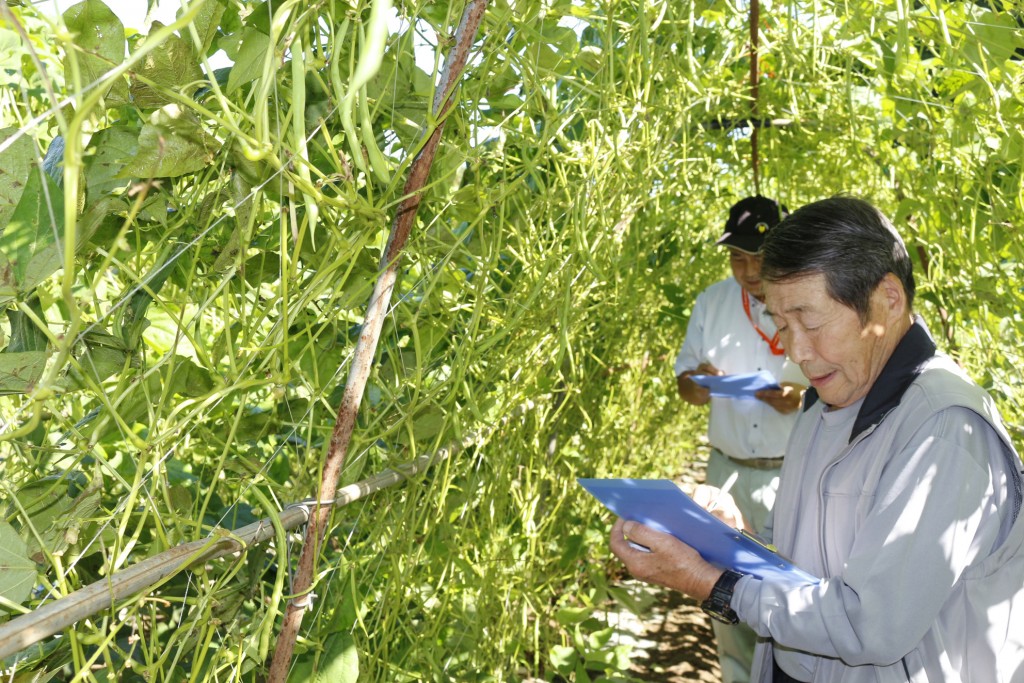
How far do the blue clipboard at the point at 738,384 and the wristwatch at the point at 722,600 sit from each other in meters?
1.13

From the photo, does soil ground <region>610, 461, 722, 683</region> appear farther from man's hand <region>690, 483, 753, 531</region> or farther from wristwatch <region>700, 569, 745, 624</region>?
wristwatch <region>700, 569, 745, 624</region>

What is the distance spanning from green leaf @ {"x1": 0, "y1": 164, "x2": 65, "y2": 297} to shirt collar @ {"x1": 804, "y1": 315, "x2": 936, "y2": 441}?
3.22 ft

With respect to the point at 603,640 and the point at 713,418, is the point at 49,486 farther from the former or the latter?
the point at 713,418

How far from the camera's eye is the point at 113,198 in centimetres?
64

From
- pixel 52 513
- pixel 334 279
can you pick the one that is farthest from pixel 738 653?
pixel 52 513

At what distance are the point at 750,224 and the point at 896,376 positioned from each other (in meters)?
1.36

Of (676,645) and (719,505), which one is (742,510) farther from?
(719,505)

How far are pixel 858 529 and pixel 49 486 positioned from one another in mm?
937

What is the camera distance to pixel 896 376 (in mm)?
1138

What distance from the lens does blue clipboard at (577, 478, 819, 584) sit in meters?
1.12

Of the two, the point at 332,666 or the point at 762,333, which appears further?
the point at 762,333

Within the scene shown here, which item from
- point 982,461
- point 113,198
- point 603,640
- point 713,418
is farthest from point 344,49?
point 713,418

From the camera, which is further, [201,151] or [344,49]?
[344,49]

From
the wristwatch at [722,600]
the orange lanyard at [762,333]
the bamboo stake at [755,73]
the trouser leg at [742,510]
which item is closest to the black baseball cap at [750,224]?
the orange lanyard at [762,333]
